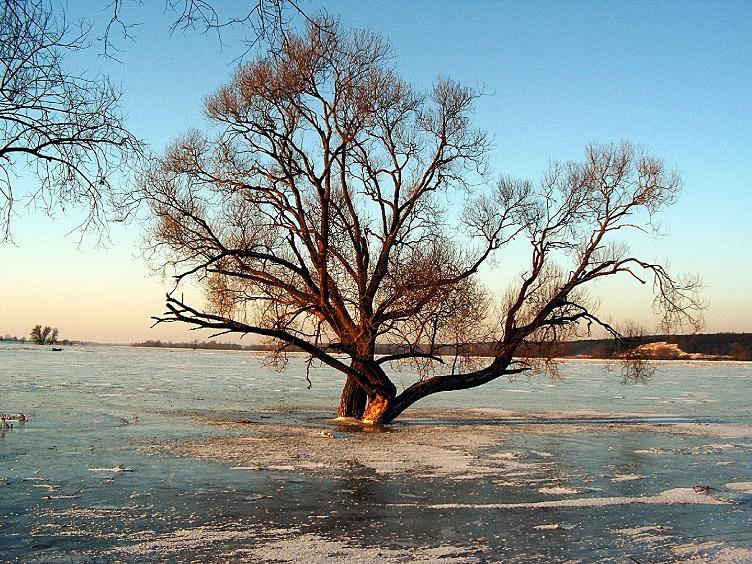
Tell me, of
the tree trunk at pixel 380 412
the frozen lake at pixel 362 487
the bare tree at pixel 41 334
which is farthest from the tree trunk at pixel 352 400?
the bare tree at pixel 41 334

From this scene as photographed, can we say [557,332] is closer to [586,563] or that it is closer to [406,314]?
[406,314]

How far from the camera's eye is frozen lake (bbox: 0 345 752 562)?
7.75 m

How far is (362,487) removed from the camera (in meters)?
10.9

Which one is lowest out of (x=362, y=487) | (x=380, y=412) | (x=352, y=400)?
(x=362, y=487)

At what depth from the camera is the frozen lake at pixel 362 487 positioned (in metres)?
7.75

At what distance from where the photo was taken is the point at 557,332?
21516 mm

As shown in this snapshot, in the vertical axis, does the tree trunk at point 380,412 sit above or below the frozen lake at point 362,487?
above

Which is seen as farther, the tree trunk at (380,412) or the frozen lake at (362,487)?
the tree trunk at (380,412)

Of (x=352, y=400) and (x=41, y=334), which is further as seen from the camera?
(x=41, y=334)

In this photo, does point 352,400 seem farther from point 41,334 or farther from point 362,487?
point 41,334

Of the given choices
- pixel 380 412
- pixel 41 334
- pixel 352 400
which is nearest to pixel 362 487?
pixel 380 412

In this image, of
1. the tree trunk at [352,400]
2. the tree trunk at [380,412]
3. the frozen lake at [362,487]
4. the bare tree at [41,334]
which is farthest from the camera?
the bare tree at [41,334]

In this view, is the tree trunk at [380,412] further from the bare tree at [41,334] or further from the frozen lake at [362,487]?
the bare tree at [41,334]

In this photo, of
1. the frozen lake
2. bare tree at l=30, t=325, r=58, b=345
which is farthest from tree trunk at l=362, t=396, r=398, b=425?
bare tree at l=30, t=325, r=58, b=345
